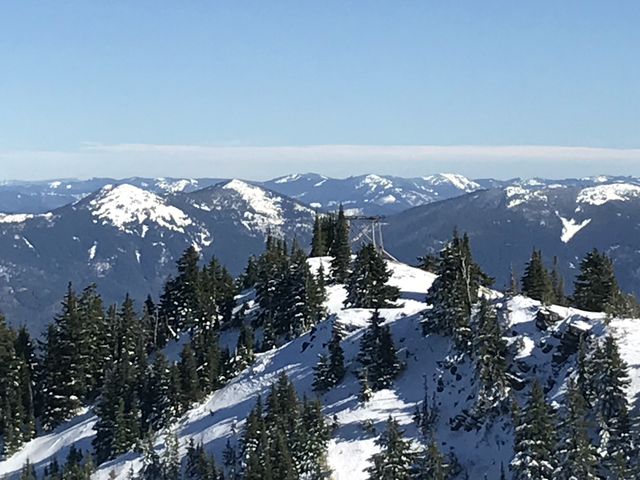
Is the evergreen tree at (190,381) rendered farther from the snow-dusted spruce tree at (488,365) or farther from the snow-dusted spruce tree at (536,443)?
the snow-dusted spruce tree at (536,443)

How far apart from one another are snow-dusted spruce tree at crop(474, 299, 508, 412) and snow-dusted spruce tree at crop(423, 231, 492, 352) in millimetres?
3704

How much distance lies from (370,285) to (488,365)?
2791 cm

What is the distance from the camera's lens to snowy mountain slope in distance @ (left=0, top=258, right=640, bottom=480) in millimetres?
58719

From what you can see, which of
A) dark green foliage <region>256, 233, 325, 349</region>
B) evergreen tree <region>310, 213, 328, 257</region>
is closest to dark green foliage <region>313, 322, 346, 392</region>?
dark green foliage <region>256, 233, 325, 349</region>

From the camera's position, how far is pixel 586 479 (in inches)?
1793

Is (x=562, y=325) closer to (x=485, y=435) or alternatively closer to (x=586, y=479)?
(x=485, y=435)

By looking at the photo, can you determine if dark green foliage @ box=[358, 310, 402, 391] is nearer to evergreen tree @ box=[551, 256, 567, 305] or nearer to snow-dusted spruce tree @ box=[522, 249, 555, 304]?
snow-dusted spruce tree @ box=[522, 249, 555, 304]

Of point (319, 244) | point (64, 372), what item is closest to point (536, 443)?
point (64, 372)

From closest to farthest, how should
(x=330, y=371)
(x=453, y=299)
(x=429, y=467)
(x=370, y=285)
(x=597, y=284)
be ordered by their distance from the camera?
(x=429, y=467)
(x=453, y=299)
(x=330, y=371)
(x=597, y=284)
(x=370, y=285)

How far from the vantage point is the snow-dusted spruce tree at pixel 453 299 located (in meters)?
66.1

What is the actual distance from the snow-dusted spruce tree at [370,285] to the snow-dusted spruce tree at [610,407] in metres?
35.1

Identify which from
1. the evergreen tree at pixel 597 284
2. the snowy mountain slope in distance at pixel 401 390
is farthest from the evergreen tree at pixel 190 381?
the evergreen tree at pixel 597 284

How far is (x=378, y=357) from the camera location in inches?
2719

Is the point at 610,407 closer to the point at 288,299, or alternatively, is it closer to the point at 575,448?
the point at 575,448
